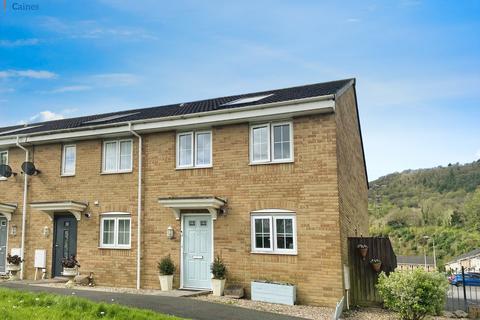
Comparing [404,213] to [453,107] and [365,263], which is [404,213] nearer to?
[453,107]

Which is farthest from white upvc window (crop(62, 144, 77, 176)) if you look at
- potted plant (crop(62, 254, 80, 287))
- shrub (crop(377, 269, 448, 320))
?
shrub (crop(377, 269, 448, 320))

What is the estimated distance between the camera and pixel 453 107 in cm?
2430

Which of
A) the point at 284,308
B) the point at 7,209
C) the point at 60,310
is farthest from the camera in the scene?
the point at 7,209

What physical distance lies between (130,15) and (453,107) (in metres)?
19.1

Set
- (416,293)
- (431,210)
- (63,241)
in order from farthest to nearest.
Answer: (431,210)
(63,241)
(416,293)

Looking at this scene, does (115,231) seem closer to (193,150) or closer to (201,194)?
(201,194)

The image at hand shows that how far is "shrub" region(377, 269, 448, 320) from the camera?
32.9 feet

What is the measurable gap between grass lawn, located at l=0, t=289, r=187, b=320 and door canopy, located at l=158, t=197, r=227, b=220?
4520 mm

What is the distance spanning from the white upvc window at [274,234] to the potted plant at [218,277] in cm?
114

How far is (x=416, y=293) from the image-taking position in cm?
1009

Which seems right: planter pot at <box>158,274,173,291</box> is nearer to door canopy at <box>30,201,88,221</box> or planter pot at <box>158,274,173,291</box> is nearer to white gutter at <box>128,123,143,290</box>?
white gutter at <box>128,123,143,290</box>

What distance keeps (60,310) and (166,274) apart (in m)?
5.58

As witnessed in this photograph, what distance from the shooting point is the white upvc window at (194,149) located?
562 inches

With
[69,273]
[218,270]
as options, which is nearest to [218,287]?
[218,270]
